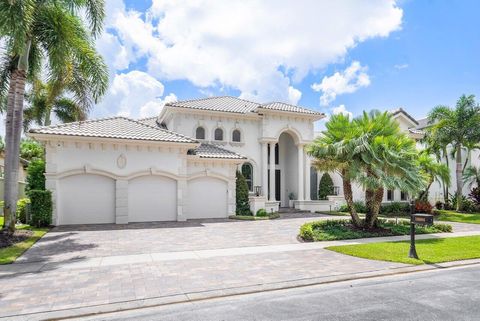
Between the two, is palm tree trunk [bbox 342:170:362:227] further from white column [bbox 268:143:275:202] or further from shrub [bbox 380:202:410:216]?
shrub [bbox 380:202:410:216]

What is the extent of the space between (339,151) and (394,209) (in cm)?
1445

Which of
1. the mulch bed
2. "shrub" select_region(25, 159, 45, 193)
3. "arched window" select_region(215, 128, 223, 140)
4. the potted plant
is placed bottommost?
the mulch bed

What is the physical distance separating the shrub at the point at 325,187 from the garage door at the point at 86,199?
51.3ft

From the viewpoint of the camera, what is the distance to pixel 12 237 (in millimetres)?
12219

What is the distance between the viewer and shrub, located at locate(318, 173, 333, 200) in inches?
1007

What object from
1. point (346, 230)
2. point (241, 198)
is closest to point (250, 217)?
point (241, 198)

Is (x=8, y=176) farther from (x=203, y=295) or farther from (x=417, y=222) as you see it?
(x=417, y=222)

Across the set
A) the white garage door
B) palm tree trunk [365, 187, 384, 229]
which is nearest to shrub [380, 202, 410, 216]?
palm tree trunk [365, 187, 384, 229]

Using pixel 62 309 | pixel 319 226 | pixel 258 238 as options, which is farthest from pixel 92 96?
pixel 319 226

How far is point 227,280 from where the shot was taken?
Answer: 7707mm

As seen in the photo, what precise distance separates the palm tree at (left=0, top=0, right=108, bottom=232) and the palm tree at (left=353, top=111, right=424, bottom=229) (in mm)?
11728

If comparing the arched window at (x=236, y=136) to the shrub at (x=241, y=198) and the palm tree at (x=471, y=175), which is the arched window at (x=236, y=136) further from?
the palm tree at (x=471, y=175)

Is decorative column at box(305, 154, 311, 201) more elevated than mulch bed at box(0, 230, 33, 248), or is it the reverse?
decorative column at box(305, 154, 311, 201)

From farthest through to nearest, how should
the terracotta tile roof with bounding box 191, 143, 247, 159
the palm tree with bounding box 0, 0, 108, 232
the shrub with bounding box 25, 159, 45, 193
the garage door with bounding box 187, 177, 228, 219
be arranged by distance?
the terracotta tile roof with bounding box 191, 143, 247, 159 < the garage door with bounding box 187, 177, 228, 219 < the shrub with bounding box 25, 159, 45, 193 < the palm tree with bounding box 0, 0, 108, 232
